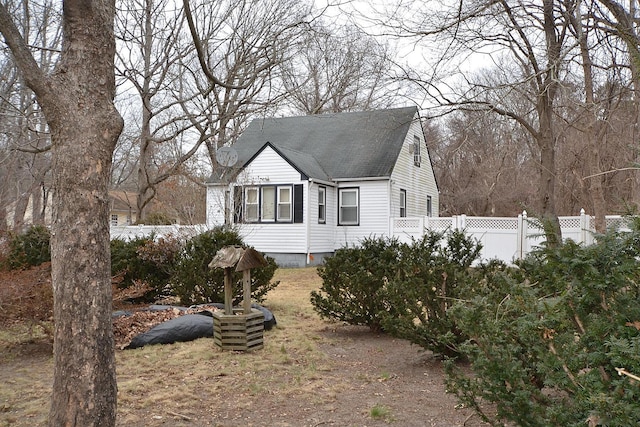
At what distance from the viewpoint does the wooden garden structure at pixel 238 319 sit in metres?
6.41

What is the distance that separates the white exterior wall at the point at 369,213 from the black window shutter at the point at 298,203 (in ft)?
7.07

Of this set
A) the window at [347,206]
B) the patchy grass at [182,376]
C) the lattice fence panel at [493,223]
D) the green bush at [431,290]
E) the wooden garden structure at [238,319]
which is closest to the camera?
the patchy grass at [182,376]

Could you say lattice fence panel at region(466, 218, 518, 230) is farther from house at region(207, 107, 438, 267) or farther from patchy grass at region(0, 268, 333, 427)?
patchy grass at region(0, 268, 333, 427)

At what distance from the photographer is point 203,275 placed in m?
8.73

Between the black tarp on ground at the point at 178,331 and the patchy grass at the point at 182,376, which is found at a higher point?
the black tarp on ground at the point at 178,331

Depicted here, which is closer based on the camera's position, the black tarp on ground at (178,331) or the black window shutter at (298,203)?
the black tarp on ground at (178,331)

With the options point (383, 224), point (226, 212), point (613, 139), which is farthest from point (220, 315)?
point (613, 139)

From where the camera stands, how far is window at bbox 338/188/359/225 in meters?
19.9

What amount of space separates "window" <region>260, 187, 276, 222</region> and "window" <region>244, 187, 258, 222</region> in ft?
0.85

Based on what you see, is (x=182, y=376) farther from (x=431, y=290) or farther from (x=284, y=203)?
(x=284, y=203)

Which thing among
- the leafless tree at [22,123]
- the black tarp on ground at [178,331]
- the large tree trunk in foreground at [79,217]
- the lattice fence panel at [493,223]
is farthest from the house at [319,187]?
the large tree trunk in foreground at [79,217]

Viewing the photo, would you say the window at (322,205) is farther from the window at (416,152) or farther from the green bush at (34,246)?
the green bush at (34,246)

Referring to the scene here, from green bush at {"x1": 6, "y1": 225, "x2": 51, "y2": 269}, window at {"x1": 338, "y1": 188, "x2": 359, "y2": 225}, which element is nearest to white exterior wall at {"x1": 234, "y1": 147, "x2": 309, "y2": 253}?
window at {"x1": 338, "y1": 188, "x2": 359, "y2": 225}

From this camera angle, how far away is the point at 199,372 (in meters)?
5.52
